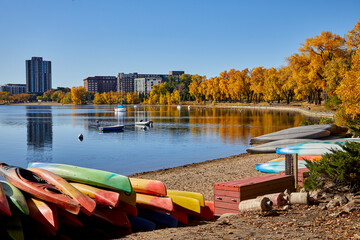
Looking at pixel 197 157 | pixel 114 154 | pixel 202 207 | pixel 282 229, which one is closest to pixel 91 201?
pixel 202 207

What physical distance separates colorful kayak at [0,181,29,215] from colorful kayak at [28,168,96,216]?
74cm

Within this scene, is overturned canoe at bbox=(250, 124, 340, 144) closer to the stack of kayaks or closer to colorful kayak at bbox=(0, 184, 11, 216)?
the stack of kayaks

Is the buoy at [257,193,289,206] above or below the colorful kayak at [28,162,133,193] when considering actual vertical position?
below

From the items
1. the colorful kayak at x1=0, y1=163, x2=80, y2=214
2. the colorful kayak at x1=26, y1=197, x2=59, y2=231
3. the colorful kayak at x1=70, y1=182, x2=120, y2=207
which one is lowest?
the colorful kayak at x1=26, y1=197, x2=59, y2=231

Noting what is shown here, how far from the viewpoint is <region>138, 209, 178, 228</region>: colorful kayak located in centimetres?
816

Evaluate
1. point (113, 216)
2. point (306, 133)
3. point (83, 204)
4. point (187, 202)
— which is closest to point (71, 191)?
point (83, 204)

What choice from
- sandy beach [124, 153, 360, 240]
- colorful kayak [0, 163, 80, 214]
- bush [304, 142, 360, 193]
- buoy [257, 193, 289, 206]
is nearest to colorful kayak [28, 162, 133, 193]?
colorful kayak [0, 163, 80, 214]

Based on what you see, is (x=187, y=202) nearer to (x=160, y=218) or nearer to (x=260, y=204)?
(x=160, y=218)

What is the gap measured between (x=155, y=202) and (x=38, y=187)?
246 centimetres

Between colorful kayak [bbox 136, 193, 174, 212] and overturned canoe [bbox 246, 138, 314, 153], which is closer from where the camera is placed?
colorful kayak [bbox 136, 193, 174, 212]

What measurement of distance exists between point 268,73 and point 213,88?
27814 mm

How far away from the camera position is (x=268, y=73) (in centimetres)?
9475

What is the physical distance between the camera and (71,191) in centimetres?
752

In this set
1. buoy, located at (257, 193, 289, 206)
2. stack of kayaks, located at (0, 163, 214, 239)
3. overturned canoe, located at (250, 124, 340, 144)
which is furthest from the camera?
overturned canoe, located at (250, 124, 340, 144)
